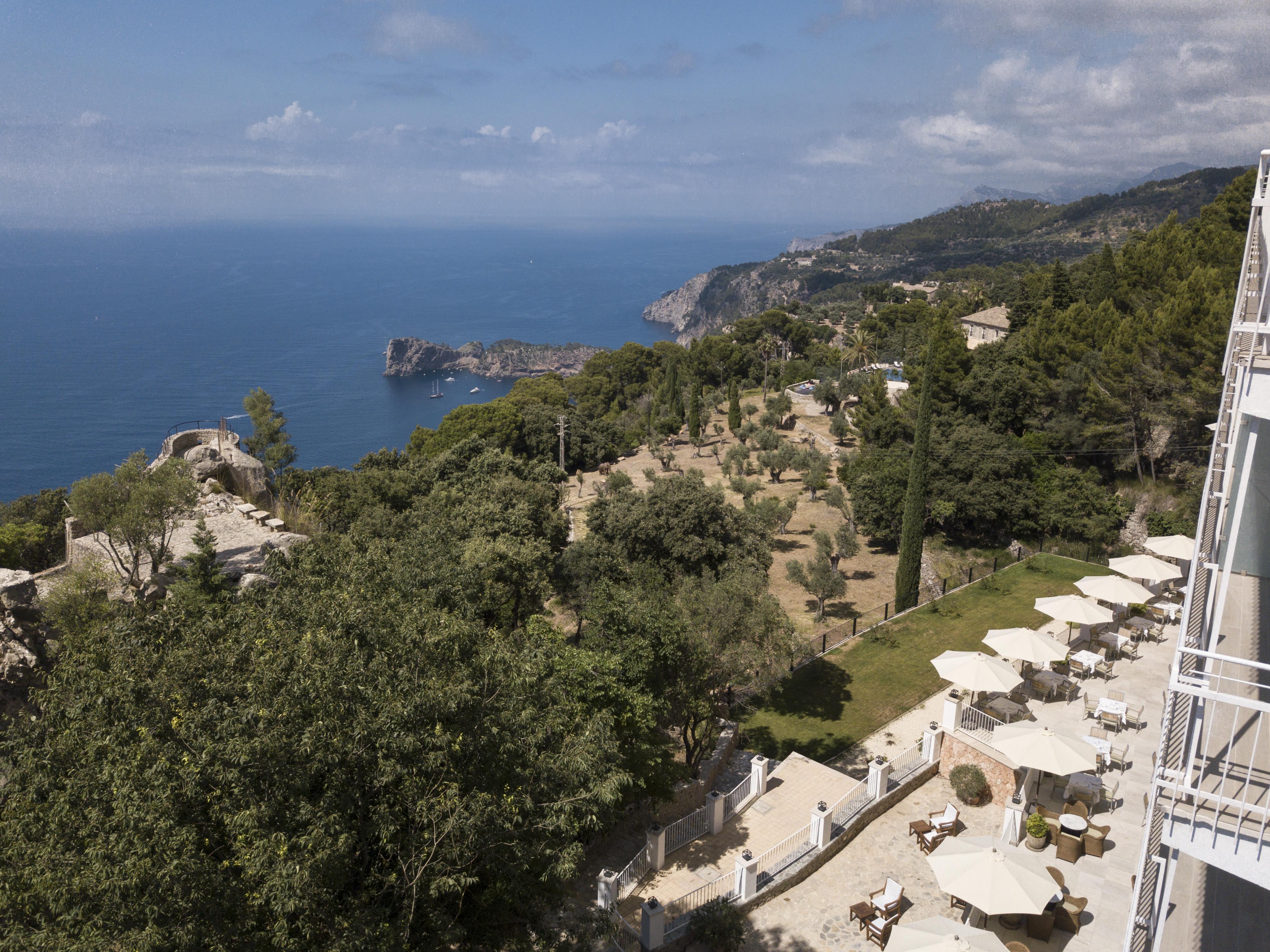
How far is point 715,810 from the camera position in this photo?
15.0m

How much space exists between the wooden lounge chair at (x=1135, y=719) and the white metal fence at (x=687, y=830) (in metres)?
9.26

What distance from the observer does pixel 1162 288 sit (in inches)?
1369

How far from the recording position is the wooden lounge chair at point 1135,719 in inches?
653

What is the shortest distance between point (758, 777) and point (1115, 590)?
434 inches

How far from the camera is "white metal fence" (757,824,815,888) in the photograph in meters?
13.4

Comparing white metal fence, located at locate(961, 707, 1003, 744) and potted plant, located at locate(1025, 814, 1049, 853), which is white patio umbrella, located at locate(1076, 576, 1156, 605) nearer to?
white metal fence, located at locate(961, 707, 1003, 744)

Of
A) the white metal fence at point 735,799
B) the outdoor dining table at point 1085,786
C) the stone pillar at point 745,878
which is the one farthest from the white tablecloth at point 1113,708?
the stone pillar at point 745,878

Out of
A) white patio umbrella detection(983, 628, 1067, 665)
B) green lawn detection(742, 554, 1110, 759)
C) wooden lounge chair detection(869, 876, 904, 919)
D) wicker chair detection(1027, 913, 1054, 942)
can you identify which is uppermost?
white patio umbrella detection(983, 628, 1067, 665)

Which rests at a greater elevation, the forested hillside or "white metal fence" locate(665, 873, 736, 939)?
the forested hillside

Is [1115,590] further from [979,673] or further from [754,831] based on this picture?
[754,831]

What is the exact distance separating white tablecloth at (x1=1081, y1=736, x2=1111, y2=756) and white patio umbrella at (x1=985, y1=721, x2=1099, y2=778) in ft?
2.69

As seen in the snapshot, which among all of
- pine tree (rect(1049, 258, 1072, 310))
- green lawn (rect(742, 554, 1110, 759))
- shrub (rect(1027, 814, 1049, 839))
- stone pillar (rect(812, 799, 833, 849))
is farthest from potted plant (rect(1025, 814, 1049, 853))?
pine tree (rect(1049, 258, 1072, 310))

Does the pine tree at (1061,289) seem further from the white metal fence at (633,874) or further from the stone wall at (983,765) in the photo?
the white metal fence at (633,874)

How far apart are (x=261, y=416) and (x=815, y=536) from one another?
110 feet
